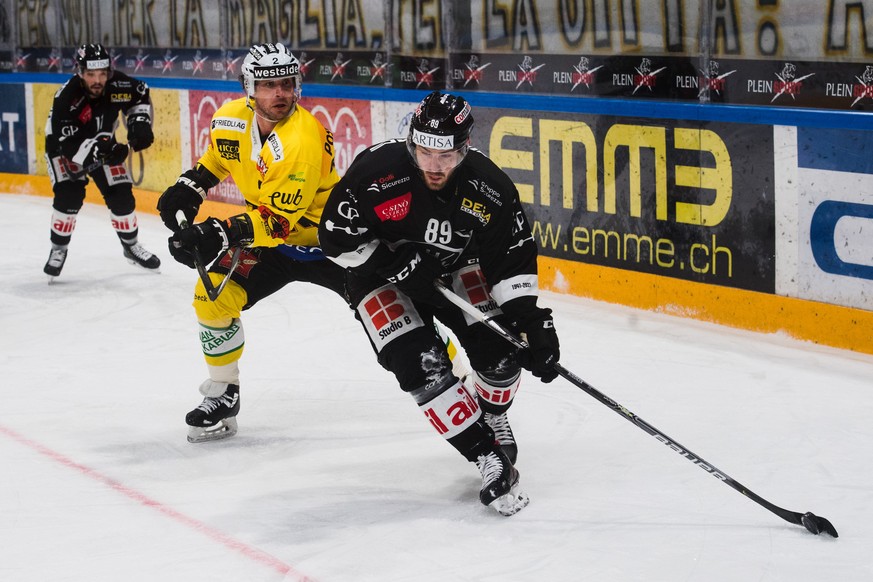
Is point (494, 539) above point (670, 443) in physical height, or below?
below

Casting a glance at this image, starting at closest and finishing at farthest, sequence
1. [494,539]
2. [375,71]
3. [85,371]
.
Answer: [494,539] → [85,371] → [375,71]

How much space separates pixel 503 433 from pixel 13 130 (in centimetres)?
775

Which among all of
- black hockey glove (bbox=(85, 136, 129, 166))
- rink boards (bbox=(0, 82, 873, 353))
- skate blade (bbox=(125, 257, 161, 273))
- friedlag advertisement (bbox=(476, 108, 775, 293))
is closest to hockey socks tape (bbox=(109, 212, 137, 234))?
skate blade (bbox=(125, 257, 161, 273))

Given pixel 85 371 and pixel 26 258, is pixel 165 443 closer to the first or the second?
pixel 85 371

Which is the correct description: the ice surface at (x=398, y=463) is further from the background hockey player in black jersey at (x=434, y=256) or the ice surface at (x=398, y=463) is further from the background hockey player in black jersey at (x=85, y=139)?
the background hockey player in black jersey at (x=85, y=139)

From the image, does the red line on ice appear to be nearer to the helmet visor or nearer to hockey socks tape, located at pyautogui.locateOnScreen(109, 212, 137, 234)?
the helmet visor

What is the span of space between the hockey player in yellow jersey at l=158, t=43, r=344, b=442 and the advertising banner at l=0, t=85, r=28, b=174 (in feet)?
21.7

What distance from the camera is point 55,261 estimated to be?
7074 millimetres

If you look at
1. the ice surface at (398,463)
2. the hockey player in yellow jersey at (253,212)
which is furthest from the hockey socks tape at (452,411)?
the hockey player in yellow jersey at (253,212)

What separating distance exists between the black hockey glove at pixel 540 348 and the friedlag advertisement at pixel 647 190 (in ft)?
7.89

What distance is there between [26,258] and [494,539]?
207 inches

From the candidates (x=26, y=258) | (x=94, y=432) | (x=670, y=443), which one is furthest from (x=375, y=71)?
(x=670, y=443)

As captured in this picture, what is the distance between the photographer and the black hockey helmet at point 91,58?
22.3ft

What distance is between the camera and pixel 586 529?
3.43 metres
